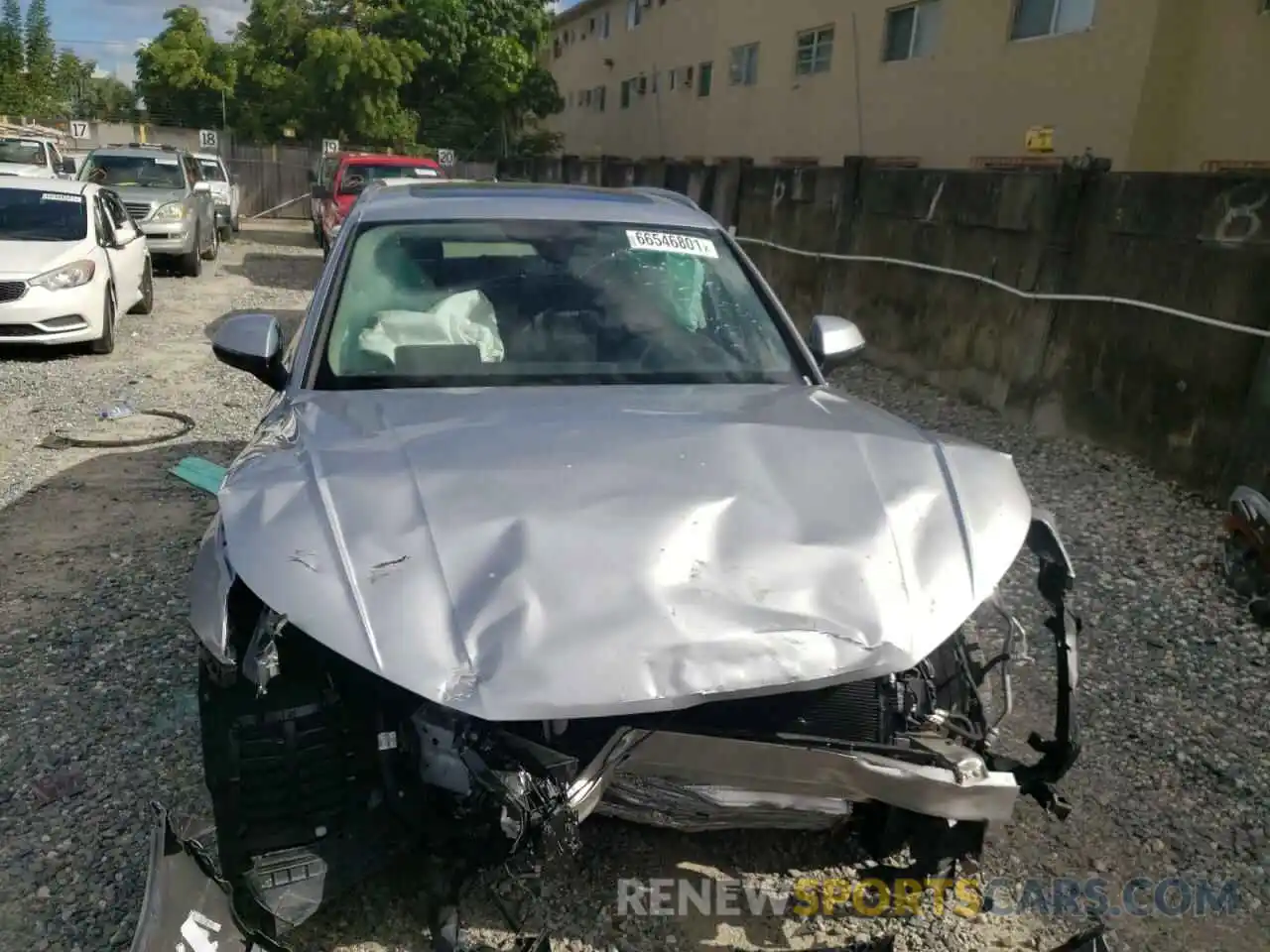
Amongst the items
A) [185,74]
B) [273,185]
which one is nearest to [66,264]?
[273,185]

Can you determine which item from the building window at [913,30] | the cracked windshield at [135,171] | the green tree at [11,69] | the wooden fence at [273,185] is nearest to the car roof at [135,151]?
the cracked windshield at [135,171]

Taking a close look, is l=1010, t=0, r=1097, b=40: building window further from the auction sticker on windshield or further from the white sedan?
the white sedan

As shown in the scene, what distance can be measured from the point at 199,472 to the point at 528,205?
3377 millimetres

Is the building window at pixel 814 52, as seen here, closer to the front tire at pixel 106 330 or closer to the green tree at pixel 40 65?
the front tire at pixel 106 330

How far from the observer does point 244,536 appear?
7.36 feet

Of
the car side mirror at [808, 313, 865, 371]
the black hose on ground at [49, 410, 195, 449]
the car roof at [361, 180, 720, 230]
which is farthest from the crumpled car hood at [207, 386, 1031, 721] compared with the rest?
→ the black hose on ground at [49, 410, 195, 449]

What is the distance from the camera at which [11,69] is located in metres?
54.4

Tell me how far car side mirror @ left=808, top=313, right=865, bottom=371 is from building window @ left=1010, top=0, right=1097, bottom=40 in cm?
1106

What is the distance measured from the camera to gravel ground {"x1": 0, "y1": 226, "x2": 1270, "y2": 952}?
270 cm

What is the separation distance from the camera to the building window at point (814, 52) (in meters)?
19.5

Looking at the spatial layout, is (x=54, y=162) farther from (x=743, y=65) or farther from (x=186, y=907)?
(x=186, y=907)

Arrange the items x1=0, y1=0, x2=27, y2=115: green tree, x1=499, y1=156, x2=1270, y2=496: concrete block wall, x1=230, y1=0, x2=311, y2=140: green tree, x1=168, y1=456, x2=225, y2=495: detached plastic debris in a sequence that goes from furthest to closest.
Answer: x1=0, y1=0, x2=27, y2=115: green tree < x1=230, y1=0, x2=311, y2=140: green tree < x1=168, y1=456, x2=225, y2=495: detached plastic debris < x1=499, y1=156, x2=1270, y2=496: concrete block wall

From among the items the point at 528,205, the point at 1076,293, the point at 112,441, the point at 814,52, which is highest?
the point at 814,52

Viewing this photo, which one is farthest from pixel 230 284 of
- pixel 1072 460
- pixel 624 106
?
pixel 624 106
